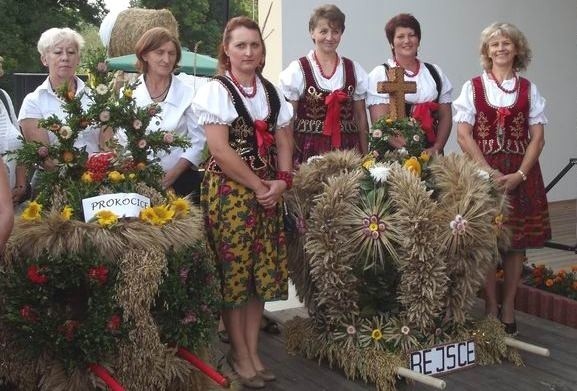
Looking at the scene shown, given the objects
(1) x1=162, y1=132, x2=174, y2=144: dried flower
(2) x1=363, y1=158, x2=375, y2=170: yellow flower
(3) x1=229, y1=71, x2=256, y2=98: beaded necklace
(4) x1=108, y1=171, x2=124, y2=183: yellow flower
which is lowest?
(4) x1=108, y1=171, x2=124, y2=183: yellow flower

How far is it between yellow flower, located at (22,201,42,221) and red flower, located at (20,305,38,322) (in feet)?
1.06

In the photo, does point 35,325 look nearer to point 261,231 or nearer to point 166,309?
point 166,309

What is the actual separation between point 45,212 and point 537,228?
8.58 ft

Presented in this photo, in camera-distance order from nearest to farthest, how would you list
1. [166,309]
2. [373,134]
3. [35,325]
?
[35,325] < [166,309] < [373,134]

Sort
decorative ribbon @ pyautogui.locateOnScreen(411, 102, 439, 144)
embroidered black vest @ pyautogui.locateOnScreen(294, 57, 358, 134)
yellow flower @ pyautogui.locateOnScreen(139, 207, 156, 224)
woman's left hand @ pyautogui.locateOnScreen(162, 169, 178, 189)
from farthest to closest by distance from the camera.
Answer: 1. decorative ribbon @ pyautogui.locateOnScreen(411, 102, 439, 144)
2. embroidered black vest @ pyautogui.locateOnScreen(294, 57, 358, 134)
3. woman's left hand @ pyautogui.locateOnScreen(162, 169, 178, 189)
4. yellow flower @ pyautogui.locateOnScreen(139, 207, 156, 224)

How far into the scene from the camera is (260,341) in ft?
14.0

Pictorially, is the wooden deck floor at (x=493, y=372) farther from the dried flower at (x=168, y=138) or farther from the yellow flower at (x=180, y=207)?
the dried flower at (x=168, y=138)

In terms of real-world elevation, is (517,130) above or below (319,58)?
below

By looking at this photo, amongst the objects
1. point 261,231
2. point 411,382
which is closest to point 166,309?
point 261,231

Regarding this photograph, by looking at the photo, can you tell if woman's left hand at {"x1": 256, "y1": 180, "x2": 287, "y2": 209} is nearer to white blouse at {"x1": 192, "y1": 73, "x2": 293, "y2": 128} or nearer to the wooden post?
white blouse at {"x1": 192, "y1": 73, "x2": 293, "y2": 128}

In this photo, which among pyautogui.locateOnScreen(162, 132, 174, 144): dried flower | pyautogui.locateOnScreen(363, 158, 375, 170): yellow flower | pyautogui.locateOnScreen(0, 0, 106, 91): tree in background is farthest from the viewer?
pyautogui.locateOnScreen(0, 0, 106, 91): tree in background

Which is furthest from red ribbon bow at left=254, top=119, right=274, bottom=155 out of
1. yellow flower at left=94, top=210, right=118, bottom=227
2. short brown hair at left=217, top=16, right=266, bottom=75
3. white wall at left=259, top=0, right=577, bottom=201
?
white wall at left=259, top=0, right=577, bottom=201

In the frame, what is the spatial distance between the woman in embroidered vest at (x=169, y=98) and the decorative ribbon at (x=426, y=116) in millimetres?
1205

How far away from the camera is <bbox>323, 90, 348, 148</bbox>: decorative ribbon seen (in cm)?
425
